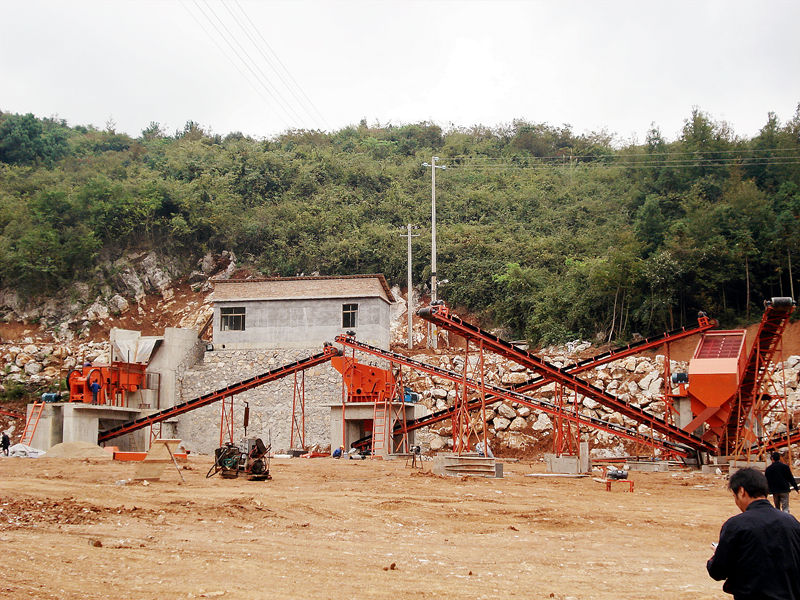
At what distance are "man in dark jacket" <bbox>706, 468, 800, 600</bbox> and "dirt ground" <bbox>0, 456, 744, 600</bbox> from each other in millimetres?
3297

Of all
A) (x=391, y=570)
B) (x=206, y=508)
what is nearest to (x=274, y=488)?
(x=206, y=508)

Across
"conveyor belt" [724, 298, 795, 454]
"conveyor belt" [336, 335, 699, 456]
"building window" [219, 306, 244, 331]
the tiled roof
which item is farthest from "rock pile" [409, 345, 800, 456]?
"building window" [219, 306, 244, 331]

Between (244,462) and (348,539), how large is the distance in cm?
1114

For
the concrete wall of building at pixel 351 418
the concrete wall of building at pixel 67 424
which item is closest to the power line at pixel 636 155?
the concrete wall of building at pixel 351 418

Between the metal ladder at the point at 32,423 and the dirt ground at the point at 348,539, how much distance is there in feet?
44.5

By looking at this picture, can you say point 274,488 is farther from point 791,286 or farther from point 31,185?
point 31,185

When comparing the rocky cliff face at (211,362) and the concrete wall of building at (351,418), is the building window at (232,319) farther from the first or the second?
the concrete wall of building at (351,418)

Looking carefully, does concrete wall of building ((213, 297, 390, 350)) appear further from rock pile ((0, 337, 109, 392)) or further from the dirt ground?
the dirt ground

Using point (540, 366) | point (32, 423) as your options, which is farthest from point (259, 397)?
point (540, 366)

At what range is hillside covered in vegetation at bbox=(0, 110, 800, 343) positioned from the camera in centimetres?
4300

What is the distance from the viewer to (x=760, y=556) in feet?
16.4

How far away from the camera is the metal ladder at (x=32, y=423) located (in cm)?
3334

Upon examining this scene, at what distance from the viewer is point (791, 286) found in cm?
3938

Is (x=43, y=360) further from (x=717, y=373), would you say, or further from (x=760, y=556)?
(x=760, y=556)
